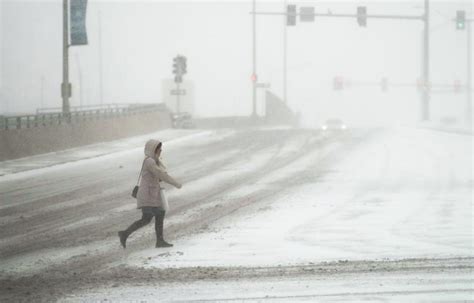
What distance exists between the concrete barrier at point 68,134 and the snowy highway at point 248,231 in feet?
2.76

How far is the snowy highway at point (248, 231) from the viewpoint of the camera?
34.7 feet

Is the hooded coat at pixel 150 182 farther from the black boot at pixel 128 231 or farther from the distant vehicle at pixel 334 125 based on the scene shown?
the distant vehicle at pixel 334 125

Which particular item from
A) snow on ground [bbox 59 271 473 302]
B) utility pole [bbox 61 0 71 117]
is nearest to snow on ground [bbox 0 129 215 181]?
utility pole [bbox 61 0 71 117]

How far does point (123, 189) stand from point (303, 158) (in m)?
10.7

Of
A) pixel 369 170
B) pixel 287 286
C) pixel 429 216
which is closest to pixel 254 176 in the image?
pixel 369 170

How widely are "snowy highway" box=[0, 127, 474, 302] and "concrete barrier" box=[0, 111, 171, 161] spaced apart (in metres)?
0.84

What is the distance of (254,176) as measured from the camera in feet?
84.5

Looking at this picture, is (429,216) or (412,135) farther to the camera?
(412,135)

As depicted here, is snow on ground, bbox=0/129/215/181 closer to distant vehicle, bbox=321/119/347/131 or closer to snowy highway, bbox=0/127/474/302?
snowy highway, bbox=0/127/474/302

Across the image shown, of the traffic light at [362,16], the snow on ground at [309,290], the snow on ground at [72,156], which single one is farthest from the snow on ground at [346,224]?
the traffic light at [362,16]

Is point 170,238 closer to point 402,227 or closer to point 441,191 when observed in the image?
point 402,227

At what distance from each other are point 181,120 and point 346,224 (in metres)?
39.5

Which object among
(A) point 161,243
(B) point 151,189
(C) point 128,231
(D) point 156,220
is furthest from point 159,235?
(B) point 151,189

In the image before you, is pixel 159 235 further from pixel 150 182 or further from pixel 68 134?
pixel 68 134
